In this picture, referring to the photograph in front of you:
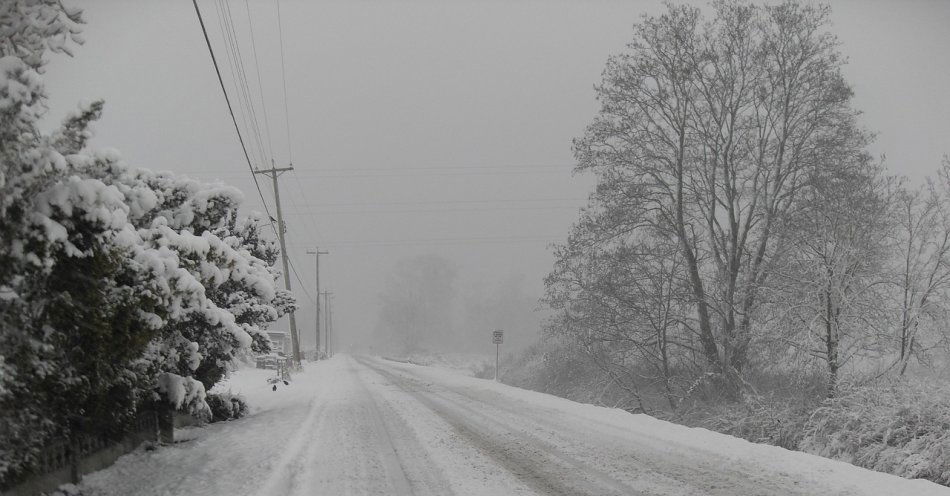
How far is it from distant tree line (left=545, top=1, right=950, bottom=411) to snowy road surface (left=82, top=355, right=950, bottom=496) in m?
6.78

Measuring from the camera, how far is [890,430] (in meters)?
8.08

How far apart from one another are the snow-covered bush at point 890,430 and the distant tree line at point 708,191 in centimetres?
286

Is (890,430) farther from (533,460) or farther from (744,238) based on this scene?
(744,238)

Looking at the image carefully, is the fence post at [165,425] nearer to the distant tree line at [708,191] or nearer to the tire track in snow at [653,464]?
the tire track in snow at [653,464]

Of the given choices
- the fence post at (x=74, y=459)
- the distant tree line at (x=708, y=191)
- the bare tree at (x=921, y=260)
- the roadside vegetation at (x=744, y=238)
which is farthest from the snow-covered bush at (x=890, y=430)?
the fence post at (x=74, y=459)

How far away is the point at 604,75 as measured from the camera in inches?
659

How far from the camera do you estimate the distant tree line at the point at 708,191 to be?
14.3 meters

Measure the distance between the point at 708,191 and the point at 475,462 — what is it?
514 inches

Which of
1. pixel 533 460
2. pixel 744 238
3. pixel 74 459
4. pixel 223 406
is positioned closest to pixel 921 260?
pixel 744 238

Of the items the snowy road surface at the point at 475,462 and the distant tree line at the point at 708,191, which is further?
the distant tree line at the point at 708,191

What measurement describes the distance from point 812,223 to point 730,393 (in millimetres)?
4695

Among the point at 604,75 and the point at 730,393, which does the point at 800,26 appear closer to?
the point at 604,75

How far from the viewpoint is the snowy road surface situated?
5.03 meters

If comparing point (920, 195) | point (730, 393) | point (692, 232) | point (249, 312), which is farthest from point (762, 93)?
point (249, 312)
